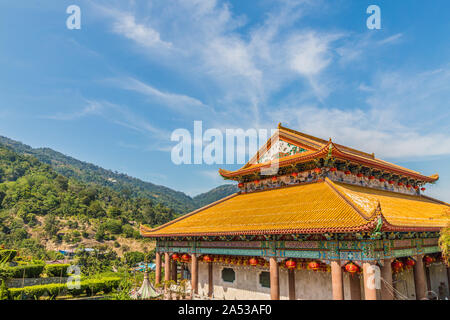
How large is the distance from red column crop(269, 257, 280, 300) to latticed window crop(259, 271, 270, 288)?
239 centimetres

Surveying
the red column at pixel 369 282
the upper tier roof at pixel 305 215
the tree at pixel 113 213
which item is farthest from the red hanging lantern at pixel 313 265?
the tree at pixel 113 213

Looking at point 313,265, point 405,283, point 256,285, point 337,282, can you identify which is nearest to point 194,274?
point 256,285

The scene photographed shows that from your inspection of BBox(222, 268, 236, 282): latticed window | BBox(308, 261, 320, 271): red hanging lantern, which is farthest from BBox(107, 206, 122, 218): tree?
BBox(308, 261, 320, 271): red hanging lantern

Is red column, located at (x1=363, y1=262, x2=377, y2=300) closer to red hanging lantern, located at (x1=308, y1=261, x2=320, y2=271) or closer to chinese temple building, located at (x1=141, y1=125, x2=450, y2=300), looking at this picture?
chinese temple building, located at (x1=141, y1=125, x2=450, y2=300)

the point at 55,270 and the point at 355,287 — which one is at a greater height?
the point at 355,287

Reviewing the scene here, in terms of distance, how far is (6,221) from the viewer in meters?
72.3

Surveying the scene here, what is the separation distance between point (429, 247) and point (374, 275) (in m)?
6.15

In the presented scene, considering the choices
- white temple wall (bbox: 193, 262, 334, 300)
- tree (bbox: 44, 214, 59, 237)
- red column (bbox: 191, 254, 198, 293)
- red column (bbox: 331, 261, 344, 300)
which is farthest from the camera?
tree (bbox: 44, 214, 59, 237)

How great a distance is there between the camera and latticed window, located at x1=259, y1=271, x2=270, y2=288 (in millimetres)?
16297

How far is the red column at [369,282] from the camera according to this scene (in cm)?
1091

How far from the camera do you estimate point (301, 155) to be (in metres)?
17.4

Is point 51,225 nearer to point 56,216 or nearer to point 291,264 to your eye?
point 56,216

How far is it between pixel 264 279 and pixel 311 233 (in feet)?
19.4

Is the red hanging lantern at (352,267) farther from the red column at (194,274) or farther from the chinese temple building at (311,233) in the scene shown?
the red column at (194,274)
